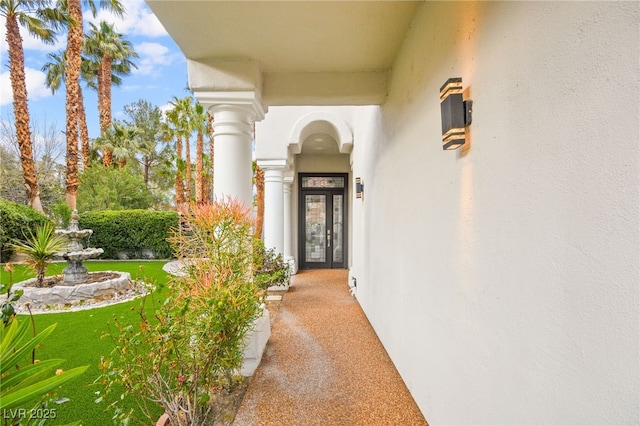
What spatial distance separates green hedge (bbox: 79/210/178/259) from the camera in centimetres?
1038

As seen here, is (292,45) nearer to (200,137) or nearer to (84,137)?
(200,137)

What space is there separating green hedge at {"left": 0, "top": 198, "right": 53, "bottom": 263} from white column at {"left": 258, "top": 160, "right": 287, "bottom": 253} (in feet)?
20.9

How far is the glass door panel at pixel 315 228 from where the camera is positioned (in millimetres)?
8680

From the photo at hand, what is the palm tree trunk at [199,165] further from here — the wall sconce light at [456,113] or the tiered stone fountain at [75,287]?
the wall sconce light at [456,113]

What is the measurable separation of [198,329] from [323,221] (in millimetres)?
6743

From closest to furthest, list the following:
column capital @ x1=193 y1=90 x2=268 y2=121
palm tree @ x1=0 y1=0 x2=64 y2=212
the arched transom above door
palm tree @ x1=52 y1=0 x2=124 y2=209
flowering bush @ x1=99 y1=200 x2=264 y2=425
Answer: flowering bush @ x1=99 y1=200 x2=264 y2=425 → column capital @ x1=193 y1=90 x2=268 y2=121 → the arched transom above door → palm tree @ x1=0 y1=0 x2=64 y2=212 → palm tree @ x1=52 y1=0 x2=124 y2=209

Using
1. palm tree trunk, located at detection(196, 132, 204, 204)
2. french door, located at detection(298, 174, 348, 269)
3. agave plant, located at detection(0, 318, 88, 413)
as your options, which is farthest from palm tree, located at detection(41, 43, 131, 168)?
agave plant, located at detection(0, 318, 88, 413)

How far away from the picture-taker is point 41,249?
5102mm

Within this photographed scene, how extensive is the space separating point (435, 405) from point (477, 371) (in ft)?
2.31

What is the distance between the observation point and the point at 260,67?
10.4 ft

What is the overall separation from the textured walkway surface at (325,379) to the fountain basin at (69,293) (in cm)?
325

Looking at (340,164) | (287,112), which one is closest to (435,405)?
(287,112)

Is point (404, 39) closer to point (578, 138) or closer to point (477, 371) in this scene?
point (578, 138)

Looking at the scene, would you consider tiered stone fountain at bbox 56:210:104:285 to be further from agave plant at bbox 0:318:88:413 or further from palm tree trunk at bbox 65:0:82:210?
agave plant at bbox 0:318:88:413
